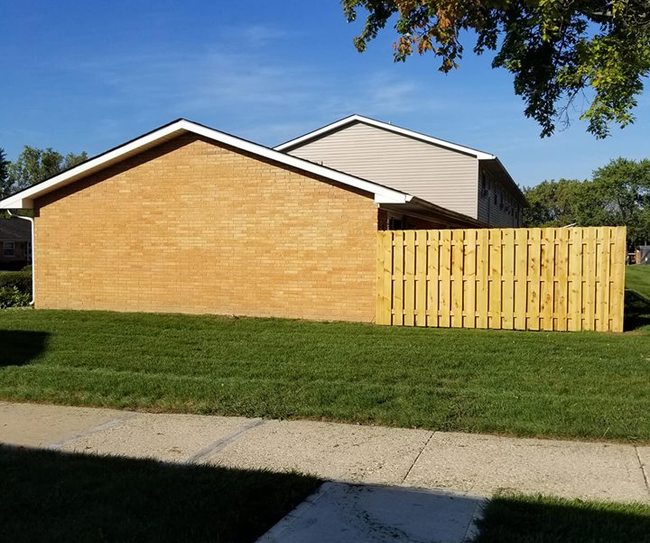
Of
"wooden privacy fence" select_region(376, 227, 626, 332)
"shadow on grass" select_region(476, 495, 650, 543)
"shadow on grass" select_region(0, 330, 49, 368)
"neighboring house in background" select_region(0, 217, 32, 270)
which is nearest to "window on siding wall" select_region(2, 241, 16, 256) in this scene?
"neighboring house in background" select_region(0, 217, 32, 270)

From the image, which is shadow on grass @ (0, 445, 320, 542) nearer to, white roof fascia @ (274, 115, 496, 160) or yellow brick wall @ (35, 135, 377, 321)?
yellow brick wall @ (35, 135, 377, 321)

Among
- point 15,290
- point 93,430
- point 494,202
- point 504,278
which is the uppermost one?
point 494,202

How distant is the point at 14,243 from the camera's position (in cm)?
5294

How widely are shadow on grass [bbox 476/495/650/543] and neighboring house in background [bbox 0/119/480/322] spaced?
8.92m

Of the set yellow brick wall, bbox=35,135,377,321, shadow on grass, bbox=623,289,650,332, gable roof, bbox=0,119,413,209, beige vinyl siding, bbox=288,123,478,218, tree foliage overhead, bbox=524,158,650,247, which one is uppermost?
tree foliage overhead, bbox=524,158,650,247

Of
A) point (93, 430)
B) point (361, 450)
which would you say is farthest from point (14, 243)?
point (361, 450)

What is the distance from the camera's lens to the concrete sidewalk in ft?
16.5

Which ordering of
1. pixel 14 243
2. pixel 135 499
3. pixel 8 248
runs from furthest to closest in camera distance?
pixel 14 243 → pixel 8 248 → pixel 135 499

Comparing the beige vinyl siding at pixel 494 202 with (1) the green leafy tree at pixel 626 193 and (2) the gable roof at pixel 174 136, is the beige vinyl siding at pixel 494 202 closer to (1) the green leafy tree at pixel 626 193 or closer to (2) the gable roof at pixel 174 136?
(2) the gable roof at pixel 174 136

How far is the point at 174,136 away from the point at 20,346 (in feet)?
19.2

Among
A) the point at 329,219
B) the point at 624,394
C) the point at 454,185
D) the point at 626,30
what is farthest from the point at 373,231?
the point at 454,185

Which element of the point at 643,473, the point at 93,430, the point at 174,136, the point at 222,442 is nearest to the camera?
the point at 643,473

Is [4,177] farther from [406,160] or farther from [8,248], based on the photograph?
[406,160]

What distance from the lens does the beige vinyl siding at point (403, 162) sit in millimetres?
25031
